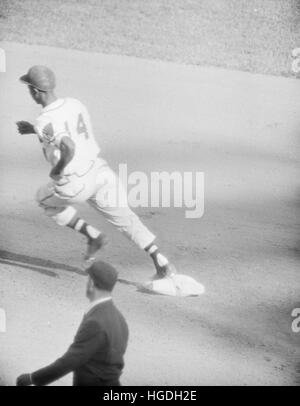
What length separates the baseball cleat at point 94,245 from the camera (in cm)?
483

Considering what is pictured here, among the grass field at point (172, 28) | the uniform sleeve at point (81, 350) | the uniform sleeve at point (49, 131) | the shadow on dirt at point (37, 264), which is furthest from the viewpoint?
the grass field at point (172, 28)

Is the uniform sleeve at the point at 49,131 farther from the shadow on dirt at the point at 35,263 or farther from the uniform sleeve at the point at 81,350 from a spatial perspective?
the uniform sleeve at the point at 81,350

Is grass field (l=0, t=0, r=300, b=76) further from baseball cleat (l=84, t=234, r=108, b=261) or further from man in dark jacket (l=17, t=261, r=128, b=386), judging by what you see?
man in dark jacket (l=17, t=261, r=128, b=386)

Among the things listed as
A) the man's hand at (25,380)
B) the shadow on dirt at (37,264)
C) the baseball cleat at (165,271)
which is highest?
the shadow on dirt at (37,264)

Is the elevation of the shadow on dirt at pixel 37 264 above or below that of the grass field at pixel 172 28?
below

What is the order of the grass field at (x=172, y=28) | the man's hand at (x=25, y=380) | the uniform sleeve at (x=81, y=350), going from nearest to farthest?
the uniform sleeve at (x=81, y=350)
the man's hand at (x=25, y=380)
the grass field at (x=172, y=28)

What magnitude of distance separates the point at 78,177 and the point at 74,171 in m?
0.05

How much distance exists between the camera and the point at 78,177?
15.4 feet

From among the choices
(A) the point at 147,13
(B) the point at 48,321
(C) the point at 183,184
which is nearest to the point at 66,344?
(B) the point at 48,321

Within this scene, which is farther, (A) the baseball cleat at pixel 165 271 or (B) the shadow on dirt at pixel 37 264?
(B) the shadow on dirt at pixel 37 264

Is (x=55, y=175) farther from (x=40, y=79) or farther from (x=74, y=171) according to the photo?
(x=40, y=79)

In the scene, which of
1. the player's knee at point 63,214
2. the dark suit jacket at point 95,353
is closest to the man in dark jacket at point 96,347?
the dark suit jacket at point 95,353

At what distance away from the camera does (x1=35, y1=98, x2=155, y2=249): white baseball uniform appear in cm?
454

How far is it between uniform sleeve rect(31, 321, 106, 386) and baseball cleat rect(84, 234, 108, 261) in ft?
4.82
